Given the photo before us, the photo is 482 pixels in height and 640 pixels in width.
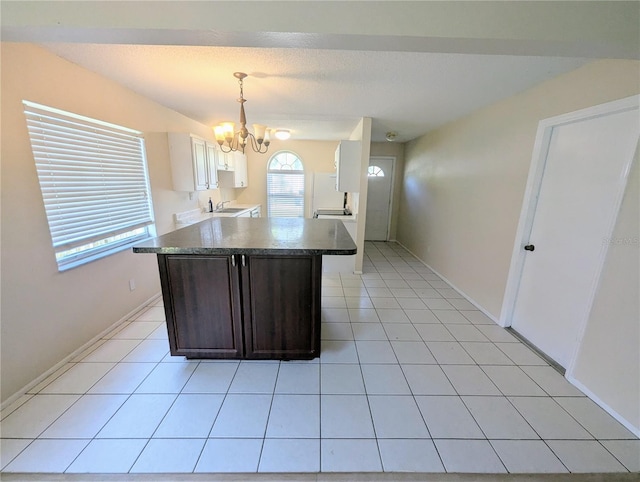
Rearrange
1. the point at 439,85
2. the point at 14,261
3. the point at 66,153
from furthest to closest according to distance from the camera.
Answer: the point at 439,85 < the point at 66,153 < the point at 14,261

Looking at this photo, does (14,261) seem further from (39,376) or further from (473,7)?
(473,7)

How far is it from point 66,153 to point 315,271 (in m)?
2.15

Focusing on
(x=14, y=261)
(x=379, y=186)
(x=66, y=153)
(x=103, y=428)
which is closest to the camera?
(x=103, y=428)

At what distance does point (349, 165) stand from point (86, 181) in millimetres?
3020

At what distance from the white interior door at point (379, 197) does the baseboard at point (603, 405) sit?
4458mm

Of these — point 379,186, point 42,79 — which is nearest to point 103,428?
point 42,79

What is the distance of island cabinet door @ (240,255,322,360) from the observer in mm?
1871

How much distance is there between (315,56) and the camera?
1821 mm

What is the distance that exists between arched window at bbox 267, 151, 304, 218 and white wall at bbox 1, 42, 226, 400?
11.7 feet

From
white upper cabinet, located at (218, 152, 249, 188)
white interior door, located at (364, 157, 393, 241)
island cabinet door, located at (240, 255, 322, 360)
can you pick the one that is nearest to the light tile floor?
island cabinet door, located at (240, 255, 322, 360)

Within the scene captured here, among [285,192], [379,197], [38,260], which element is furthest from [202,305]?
[379,197]

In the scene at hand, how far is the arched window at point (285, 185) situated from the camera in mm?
5980

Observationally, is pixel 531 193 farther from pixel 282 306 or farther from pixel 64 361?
pixel 64 361

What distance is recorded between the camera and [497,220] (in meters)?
2.72
